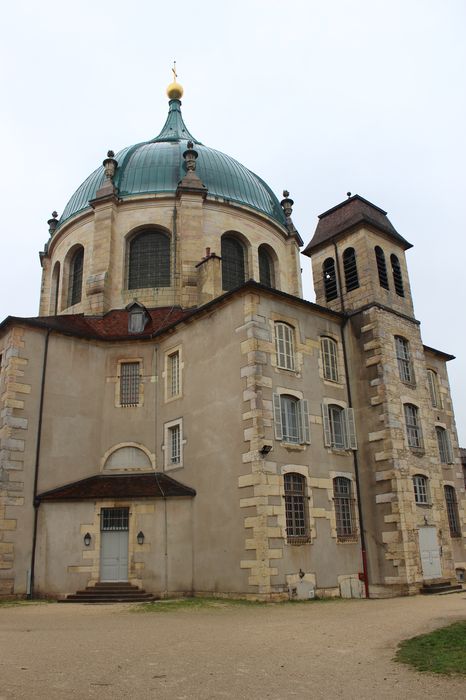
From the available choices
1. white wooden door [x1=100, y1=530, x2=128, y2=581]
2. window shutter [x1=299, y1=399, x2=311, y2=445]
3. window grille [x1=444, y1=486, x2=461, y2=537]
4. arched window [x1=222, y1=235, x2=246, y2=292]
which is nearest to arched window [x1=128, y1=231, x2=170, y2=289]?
arched window [x1=222, y1=235, x2=246, y2=292]

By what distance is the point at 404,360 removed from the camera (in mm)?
21484

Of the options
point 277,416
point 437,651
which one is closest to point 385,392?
point 277,416

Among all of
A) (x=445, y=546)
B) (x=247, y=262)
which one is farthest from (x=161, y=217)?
(x=445, y=546)

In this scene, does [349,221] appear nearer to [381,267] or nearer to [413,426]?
[381,267]

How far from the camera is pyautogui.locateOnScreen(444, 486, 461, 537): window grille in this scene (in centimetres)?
2291

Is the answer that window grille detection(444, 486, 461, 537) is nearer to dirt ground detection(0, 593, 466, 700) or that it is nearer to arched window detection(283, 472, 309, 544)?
arched window detection(283, 472, 309, 544)

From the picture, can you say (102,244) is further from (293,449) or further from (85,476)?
(293,449)

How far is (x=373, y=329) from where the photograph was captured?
2075 cm

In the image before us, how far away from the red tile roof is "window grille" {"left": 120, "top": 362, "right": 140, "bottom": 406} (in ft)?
9.24

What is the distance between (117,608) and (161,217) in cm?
1686

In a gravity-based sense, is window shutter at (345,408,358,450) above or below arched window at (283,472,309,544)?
above

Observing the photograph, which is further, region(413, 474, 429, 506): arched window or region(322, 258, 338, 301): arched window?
region(322, 258, 338, 301): arched window

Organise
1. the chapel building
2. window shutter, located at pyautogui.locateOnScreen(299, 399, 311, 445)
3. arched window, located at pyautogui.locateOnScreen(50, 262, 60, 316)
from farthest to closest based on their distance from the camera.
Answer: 1. arched window, located at pyautogui.locateOnScreen(50, 262, 60, 316)
2. window shutter, located at pyautogui.locateOnScreen(299, 399, 311, 445)
3. the chapel building

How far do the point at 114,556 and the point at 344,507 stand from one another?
23.9ft
